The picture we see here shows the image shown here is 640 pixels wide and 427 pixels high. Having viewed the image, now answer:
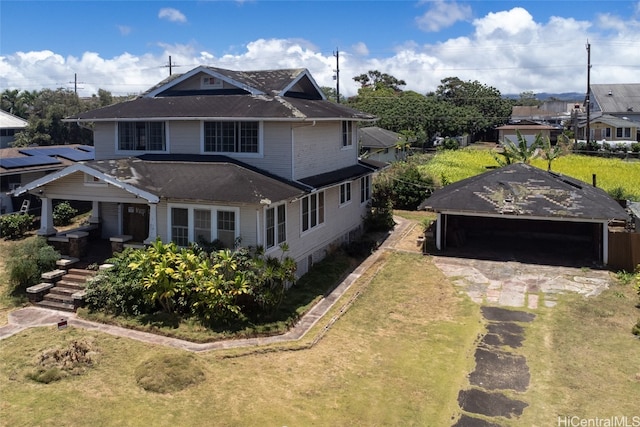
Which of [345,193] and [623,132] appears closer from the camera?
[345,193]

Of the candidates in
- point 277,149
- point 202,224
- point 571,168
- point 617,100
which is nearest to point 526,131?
point 617,100

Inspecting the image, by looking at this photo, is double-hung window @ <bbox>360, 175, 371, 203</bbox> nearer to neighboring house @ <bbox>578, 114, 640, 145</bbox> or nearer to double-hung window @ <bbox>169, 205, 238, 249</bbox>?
double-hung window @ <bbox>169, 205, 238, 249</bbox>

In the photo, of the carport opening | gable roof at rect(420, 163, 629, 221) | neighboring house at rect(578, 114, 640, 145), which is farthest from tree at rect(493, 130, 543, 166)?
neighboring house at rect(578, 114, 640, 145)

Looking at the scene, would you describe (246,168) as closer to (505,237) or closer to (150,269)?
(150,269)

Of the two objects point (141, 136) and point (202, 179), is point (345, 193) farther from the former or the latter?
point (141, 136)

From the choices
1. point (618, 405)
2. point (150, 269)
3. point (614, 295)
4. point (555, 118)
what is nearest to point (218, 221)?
point (150, 269)

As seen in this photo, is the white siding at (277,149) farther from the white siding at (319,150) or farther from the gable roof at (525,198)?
the gable roof at (525,198)

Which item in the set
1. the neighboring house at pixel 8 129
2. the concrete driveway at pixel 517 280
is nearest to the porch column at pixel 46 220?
the concrete driveway at pixel 517 280
